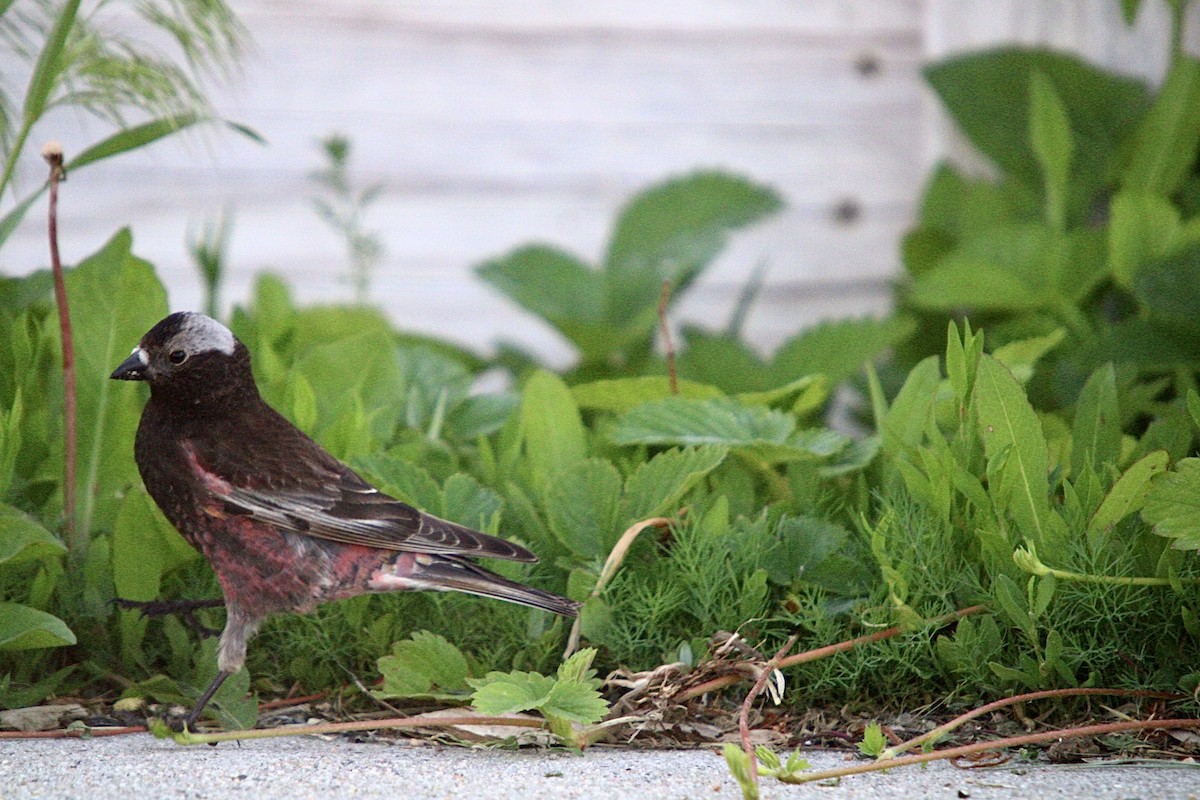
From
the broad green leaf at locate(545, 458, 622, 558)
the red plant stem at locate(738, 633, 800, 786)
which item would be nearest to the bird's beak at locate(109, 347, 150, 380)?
the broad green leaf at locate(545, 458, 622, 558)

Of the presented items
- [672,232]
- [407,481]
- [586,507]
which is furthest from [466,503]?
[672,232]

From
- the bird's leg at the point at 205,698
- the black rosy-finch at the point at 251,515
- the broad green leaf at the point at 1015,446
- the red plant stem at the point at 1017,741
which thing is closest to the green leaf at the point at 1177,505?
the broad green leaf at the point at 1015,446

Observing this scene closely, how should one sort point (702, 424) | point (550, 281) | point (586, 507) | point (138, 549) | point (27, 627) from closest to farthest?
point (27, 627)
point (138, 549)
point (586, 507)
point (702, 424)
point (550, 281)

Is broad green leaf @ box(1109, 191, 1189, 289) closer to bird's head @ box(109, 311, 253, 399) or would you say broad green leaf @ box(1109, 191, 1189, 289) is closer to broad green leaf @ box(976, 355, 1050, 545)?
broad green leaf @ box(976, 355, 1050, 545)

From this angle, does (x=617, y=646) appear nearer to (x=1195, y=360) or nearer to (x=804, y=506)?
(x=804, y=506)

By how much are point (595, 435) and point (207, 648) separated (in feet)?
3.54

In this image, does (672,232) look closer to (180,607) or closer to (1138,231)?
(1138,231)

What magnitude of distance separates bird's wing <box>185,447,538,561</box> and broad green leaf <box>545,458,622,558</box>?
250 millimetres

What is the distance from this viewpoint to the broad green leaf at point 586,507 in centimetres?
233

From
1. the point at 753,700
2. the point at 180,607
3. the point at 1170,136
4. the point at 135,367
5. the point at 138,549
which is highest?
the point at 1170,136

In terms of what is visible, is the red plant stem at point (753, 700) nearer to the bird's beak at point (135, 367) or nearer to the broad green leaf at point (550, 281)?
the bird's beak at point (135, 367)

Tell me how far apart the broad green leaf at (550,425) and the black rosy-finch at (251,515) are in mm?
503

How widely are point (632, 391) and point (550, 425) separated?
27cm

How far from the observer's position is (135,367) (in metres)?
2.10
